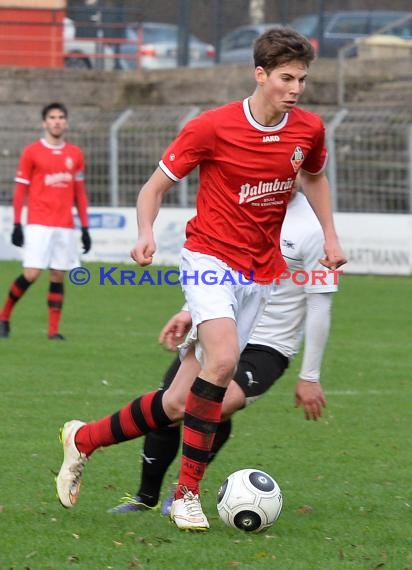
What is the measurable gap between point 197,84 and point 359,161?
26.5 feet

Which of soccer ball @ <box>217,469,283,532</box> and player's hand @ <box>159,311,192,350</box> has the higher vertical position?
player's hand @ <box>159,311,192,350</box>

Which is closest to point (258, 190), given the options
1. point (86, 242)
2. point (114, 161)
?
point (86, 242)

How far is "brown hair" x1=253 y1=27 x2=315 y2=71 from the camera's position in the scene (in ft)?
17.7

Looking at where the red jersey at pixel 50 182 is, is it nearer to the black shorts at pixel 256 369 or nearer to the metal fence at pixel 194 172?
the black shorts at pixel 256 369

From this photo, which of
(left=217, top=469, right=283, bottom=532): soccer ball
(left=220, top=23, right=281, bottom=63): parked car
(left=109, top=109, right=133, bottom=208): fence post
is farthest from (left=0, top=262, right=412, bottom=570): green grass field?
(left=220, top=23, right=281, bottom=63): parked car

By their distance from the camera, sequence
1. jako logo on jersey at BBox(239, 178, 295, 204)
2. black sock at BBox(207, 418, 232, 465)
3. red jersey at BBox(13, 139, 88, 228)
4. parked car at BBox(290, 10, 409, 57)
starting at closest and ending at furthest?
jako logo on jersey at BBox(239, 178, 295, 204), black sock at BBox(207, 418, 232, 465), red jersey at BBox(13, 139, 88, 228), parked car at BBox(290, 10, 409, 57)

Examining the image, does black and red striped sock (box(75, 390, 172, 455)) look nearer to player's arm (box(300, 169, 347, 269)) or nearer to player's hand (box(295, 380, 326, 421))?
player's hand (box(295, 380, 326, 421))

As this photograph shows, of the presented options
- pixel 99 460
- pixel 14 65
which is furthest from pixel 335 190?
pixel 99 460

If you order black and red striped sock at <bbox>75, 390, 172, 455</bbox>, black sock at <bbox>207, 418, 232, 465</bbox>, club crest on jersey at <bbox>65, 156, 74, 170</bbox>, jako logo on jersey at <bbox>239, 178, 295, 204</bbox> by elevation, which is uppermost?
jako logo on jersey at <bbox>239, 178, 295, 204</bbox>

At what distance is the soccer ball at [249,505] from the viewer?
17.4 feet

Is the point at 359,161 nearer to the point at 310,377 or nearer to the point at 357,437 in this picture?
the point at 357,437

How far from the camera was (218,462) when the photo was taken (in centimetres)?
696

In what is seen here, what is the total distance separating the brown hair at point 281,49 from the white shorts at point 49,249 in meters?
7.10

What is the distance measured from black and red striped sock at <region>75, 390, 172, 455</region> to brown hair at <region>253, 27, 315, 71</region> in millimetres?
1456
